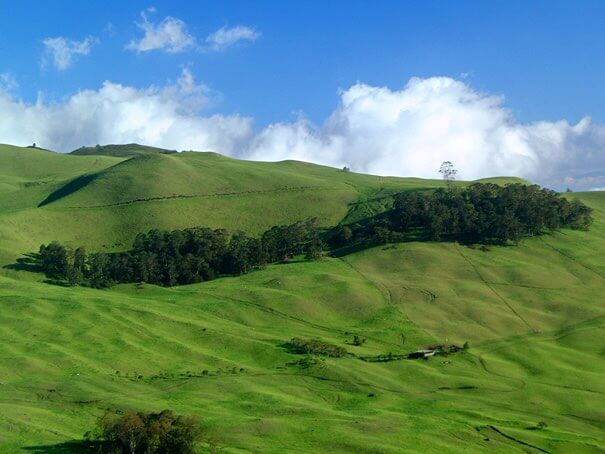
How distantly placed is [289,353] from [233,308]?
975 inches

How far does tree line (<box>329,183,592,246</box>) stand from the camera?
173125mm

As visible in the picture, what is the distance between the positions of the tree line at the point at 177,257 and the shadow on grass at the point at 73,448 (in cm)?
9061

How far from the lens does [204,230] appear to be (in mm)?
178625

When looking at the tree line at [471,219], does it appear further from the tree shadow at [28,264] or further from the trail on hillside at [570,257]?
the tree shadow at [28,264]

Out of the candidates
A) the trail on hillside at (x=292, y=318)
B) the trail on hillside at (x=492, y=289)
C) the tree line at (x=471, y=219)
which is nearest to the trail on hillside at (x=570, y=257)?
the tree line at (x=471, y=219)

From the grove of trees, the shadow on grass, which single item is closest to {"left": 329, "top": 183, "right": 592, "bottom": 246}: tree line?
the grove of trees

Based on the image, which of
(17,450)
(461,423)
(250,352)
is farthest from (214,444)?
(250,352)

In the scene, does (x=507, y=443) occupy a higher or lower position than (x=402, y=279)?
lower

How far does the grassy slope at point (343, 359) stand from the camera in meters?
78.1

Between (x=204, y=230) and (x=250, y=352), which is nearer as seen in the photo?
(x=250, y=352)

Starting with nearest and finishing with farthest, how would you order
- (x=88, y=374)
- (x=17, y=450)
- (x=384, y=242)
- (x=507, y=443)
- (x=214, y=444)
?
(x=17, y=450) → (x=214, y=444) → (x=507, y=443) → (x=88, y=374) → (x=384, y=242)

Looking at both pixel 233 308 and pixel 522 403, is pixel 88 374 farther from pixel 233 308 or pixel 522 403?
pixel 522 403

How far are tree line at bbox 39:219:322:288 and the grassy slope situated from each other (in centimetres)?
713

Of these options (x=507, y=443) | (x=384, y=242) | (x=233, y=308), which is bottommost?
(x=507, y=443)
